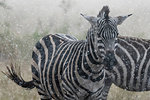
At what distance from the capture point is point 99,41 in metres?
3.48

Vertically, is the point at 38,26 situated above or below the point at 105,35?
below

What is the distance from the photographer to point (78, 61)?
12.7 feet

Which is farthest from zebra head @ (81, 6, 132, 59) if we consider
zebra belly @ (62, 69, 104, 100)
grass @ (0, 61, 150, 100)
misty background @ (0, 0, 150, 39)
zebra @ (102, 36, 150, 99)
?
misty background @ (0, 0, 150, 39)

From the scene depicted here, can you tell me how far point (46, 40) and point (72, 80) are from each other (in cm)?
149

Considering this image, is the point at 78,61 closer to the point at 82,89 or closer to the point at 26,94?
the point at 82,89

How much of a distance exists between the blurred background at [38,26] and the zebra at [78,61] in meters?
1.37

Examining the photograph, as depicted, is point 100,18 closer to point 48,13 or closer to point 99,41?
point 99,41

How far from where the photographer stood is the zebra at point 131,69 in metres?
5.21

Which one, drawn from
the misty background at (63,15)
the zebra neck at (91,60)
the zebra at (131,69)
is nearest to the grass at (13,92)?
the zebra at (131,69)

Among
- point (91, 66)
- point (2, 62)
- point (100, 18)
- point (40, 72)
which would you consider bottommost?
point (2, 62)

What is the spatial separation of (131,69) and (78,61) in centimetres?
178

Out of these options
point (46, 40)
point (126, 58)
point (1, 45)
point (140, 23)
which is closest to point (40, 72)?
point (46, 40)

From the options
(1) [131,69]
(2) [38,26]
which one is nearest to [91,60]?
(1) [131,69]

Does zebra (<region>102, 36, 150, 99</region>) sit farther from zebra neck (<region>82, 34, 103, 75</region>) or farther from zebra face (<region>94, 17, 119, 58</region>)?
zebra face (<region>94, 17, 119, 58</region>)
